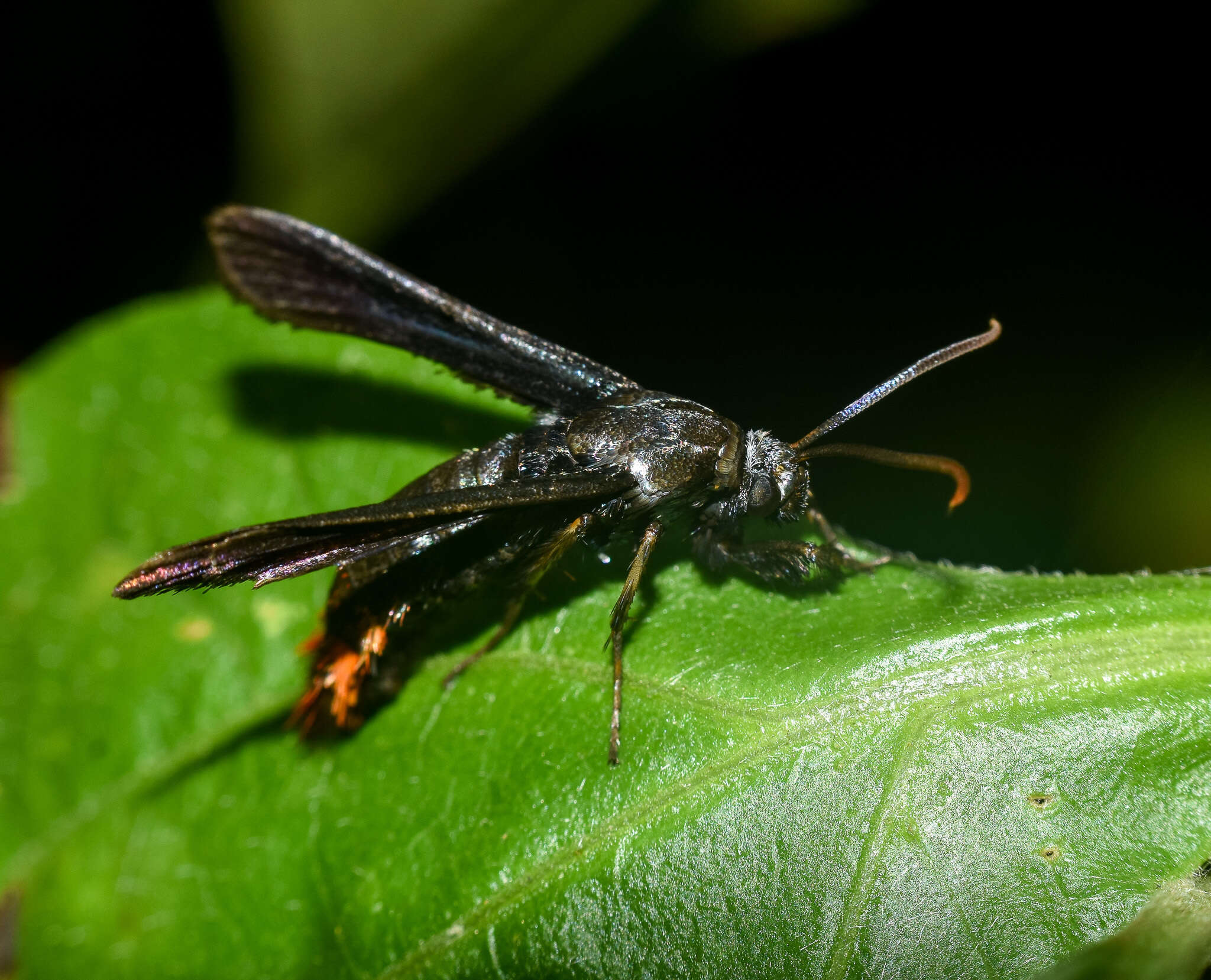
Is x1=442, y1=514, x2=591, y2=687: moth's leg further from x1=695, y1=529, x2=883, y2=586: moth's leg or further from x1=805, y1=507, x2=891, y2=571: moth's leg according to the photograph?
x1=805, y1=507, x2=891, y2=571: moth's leg

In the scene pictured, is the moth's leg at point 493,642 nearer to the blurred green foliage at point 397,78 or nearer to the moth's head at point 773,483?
the moth's head at point 773,483

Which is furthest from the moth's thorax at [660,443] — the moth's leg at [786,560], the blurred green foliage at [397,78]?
the blurred green foliage at [397,78]

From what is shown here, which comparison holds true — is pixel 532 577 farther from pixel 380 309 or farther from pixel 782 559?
pixel 380 309

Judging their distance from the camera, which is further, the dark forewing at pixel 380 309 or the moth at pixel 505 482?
the dark forewing at pixel 380 309

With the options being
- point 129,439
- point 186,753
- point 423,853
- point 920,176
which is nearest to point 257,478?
point 129,439

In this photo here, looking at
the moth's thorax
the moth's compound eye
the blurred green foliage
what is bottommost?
the moth's compound eye

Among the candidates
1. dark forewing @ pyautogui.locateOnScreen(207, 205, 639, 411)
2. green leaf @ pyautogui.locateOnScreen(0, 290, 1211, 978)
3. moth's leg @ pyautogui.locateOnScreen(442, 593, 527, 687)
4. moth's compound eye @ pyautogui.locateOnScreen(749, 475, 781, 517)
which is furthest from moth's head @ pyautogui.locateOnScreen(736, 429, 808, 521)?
moth's leg @ pyautogui.locateOnScreen(442, 593, 527, 687)
